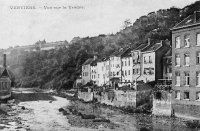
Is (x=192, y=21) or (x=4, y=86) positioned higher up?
(x=192, y=21)

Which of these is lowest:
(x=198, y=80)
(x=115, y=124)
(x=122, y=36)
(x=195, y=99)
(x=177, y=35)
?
(x=115, y=124)

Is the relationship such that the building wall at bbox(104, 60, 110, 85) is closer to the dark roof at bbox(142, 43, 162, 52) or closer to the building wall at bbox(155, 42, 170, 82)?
the dark roof at bbox(142, 43, 162, 52)

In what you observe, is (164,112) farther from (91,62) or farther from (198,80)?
(91,62)

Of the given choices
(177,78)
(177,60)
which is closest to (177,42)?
(177,60)

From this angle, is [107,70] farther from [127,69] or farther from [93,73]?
[127,69]

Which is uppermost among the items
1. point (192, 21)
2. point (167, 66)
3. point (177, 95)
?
point (192, 21)

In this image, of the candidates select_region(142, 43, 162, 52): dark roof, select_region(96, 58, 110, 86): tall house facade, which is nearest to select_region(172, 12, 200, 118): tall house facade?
select_region(142, 43, 162, 52): dark roof

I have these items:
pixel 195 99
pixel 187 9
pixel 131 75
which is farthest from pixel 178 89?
pixel 187 9
